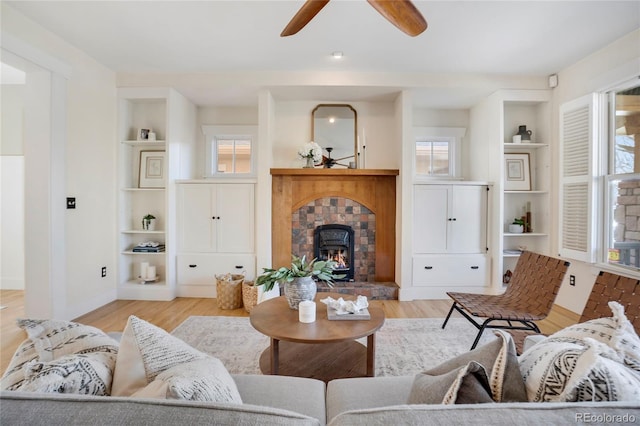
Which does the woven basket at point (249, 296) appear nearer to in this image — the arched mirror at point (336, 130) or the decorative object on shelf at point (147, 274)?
the decorative object on shelf at point (147, 274)

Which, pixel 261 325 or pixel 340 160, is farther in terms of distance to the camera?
pixel 340 160

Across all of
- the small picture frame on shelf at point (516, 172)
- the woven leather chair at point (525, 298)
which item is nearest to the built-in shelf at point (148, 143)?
the woven leather chair at point (525, 298)

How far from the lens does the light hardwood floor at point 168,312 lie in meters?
2.83

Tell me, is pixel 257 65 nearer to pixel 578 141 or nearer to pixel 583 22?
pixel 583 22

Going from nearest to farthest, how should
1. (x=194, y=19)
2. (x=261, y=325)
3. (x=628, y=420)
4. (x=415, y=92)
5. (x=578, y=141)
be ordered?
1. (x=628, y=420)
2. (x=261, y=325)
3. (x=194, y=19)
4. (x=578, y=141)
5. (x=415, y=92)

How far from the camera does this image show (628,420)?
558 millimetres

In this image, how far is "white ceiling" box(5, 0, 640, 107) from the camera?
90.7 inches

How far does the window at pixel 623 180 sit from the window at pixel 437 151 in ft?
5.25

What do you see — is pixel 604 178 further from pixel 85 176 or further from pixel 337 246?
pixel 85 176

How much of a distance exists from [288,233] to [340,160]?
1.19 metres

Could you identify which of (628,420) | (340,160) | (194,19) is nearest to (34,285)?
(194,19)

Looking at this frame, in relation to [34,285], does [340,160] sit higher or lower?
higher

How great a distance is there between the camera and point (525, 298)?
2.39 m

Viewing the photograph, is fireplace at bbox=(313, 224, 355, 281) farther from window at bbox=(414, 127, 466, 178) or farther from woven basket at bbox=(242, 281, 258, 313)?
window at bbox=(414, 127, 466, 178)
